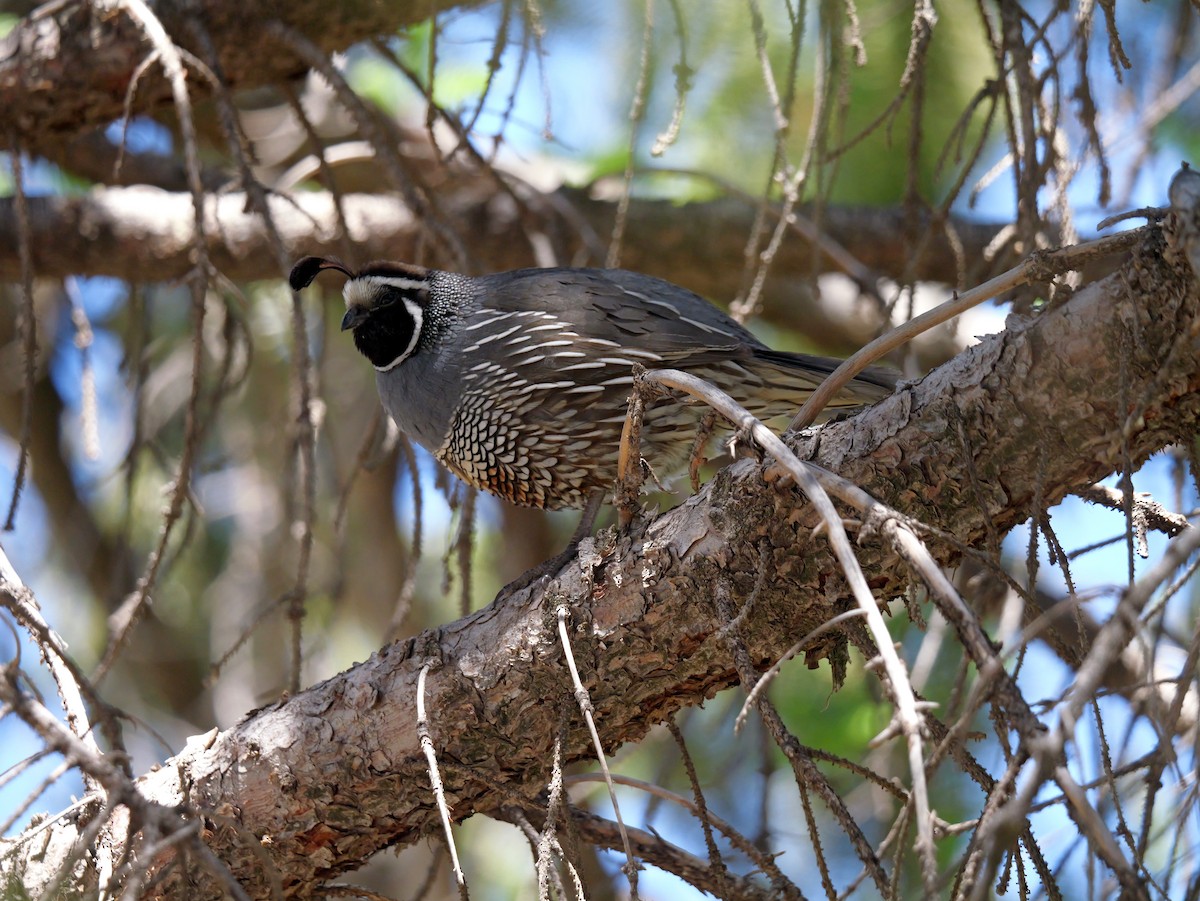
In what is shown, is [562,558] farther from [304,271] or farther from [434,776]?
[304,271]

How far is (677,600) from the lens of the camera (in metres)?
1.92

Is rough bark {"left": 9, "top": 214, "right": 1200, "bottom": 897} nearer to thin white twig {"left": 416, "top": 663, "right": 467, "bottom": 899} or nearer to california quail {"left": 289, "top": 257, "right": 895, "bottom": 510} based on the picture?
thin white twig {"left": 416, "top": 663, "right": 467, "bottom": 899}

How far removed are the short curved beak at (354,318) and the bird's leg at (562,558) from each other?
879mm

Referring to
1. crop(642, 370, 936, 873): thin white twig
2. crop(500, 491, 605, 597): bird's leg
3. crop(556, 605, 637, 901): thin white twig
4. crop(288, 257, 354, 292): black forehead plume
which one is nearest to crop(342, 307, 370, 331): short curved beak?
crop(288, 257, 354, 292): black forehead plume

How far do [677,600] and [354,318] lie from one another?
162 centimetres

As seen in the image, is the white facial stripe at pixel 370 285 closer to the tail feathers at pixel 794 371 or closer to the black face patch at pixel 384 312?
the black face patch at pixel 384 312

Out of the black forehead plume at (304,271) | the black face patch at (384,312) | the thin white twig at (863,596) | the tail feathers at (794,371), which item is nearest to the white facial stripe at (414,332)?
the black face patch at (384,312)

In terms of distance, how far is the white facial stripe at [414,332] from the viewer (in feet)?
10.3

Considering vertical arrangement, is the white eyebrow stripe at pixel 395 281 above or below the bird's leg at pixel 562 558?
above

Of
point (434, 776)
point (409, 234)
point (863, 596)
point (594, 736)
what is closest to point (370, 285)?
point (409, 234)

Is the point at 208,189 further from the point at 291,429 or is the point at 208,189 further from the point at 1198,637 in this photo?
the point at 1198,637

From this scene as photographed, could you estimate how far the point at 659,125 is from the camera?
382 centimetres

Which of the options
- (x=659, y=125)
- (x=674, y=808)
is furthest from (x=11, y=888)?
(x=674, y=808)

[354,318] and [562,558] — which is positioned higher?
[354,318]
